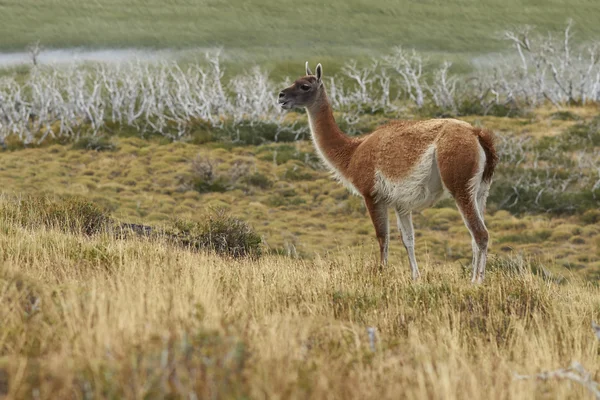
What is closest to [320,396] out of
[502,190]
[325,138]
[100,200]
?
[325,138]

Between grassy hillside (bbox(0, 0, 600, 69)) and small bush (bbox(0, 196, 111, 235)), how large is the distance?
105m

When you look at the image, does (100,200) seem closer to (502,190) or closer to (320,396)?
(502,190)

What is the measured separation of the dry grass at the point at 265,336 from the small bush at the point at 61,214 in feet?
9.52

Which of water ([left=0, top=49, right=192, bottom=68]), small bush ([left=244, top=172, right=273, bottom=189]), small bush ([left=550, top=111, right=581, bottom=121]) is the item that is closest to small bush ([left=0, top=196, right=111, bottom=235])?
small bush ([left=244, top=172, right=273, bottom=189])

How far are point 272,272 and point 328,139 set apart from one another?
258 cm

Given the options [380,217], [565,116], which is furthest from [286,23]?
[380,217]

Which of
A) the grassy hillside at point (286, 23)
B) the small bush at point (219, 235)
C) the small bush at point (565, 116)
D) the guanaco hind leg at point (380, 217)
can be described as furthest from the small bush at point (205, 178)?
the grassy hillside at point (286, 23)

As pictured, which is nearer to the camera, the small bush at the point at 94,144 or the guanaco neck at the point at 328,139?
the guanaco neck at the point at 328,139

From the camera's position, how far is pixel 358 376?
327 centimetres

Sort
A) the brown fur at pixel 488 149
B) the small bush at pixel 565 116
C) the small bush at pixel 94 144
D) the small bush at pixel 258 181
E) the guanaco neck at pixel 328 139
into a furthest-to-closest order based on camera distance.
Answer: the small bush at pixel 565 116
the small bush at pixel 94 144
the small bush at pixel 258 181
the guanaco neck at pixel 328 139
the brown fur at pixel 488 149

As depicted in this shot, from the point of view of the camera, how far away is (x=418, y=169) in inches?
286

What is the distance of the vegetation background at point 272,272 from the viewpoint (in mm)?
3021

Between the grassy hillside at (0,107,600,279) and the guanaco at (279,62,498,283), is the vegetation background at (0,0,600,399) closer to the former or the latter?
the grassy hillside at (0,107,600,279)

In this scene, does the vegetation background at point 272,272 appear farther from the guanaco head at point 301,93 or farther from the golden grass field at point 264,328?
the guanaco head at point 301,93
